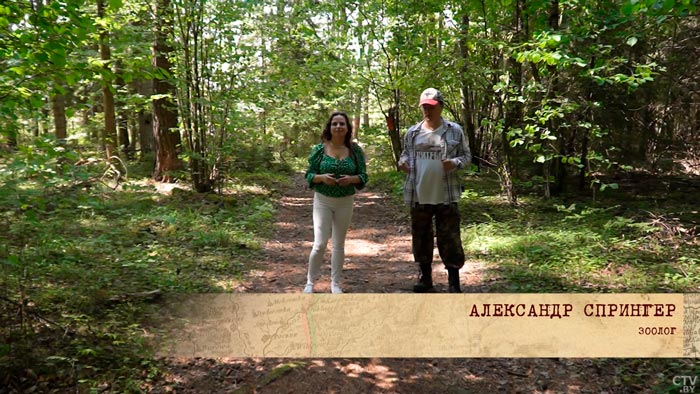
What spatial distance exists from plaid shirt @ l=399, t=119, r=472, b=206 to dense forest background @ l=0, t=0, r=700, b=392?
170 centimetres

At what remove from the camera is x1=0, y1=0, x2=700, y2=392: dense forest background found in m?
3.85

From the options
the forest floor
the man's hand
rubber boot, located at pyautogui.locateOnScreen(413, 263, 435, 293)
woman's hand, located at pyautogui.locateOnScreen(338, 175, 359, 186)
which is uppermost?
the man's hand

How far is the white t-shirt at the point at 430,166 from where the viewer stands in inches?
183

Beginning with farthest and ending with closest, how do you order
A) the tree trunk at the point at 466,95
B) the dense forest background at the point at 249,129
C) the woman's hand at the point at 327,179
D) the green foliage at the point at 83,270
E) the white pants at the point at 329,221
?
the tree trunk at the point at 466,95, the white pants at the point at 329,221, the woman's hand at the point at 327,179, the dense forest background at the point at 249,129, the green foliage at the point at 83,270

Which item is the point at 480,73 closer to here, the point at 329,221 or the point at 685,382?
the point at 329,221

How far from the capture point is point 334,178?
4504 millimetres

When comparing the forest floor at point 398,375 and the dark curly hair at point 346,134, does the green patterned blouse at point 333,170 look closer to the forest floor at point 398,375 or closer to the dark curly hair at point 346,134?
the dark curly hair at point 346,134

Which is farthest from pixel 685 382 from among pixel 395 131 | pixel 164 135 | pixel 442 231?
pixel 395 131

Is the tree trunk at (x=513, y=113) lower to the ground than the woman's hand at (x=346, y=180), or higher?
higher

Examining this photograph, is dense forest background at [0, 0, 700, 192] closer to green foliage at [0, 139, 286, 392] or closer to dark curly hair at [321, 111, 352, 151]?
green foliage at [0, 139, 286, 392]

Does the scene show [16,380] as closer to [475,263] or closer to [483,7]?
[475,263]

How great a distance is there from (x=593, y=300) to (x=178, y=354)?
3.43 meters

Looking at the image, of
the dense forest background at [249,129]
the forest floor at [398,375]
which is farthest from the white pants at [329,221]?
the dense forest background at [249,129]

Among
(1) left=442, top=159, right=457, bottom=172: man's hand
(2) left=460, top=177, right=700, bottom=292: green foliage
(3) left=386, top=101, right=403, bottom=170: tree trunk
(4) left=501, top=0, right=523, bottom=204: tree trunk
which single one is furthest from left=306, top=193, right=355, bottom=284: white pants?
(3) left=386, top=101, right=403, bottom=170: tree trunk
